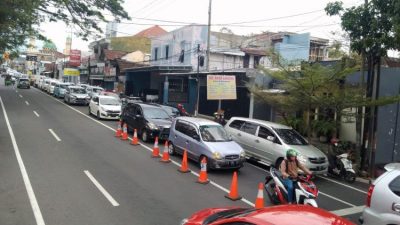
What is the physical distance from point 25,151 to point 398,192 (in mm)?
12321

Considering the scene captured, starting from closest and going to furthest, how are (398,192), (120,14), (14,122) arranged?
1. (398,192)
2. (14,122)
3. (120,14)

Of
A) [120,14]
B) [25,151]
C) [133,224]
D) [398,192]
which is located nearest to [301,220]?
[398,192]

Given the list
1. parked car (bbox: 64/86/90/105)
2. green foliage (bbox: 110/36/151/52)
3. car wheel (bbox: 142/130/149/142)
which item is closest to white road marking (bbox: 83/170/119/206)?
car wheel (bbox: 142/130/149/142)

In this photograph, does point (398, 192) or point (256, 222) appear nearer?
point (256, 222)

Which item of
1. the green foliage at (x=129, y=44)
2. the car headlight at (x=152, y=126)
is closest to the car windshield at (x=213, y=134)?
the car headlight at (x=152, y=126)

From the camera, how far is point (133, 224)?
7.89 metres

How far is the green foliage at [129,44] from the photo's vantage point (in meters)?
67.1

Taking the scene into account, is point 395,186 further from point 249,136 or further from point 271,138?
point 249,136

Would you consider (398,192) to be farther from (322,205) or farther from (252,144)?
(252,144)

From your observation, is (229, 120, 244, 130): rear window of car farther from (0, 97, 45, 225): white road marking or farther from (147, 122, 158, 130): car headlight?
(0, 97, 45, 225): white road marking

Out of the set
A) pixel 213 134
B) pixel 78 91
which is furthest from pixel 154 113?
pixel 78 91

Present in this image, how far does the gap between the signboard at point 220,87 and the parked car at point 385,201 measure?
14455mm

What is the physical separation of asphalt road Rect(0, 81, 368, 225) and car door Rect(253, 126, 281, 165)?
52cm

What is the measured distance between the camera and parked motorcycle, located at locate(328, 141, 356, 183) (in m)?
14.1
